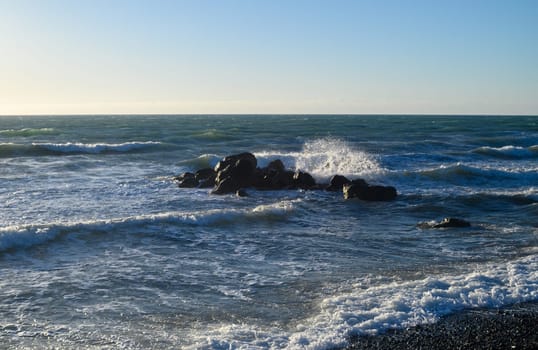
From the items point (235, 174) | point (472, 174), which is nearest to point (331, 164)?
point (472, 174)

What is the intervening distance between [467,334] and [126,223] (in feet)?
33.4

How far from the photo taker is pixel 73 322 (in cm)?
855

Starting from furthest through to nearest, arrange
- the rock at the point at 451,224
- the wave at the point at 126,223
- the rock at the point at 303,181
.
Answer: the rock at the point at 303,181, the rock at the point at 451,224, the wave at the point at 126,223

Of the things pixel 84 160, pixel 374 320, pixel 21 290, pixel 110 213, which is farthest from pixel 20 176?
pixel 374 320

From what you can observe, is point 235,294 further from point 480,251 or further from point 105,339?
point 480,251

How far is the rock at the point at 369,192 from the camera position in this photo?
21203mm

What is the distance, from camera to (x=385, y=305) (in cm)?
909

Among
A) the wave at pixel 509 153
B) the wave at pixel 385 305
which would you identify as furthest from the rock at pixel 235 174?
the wave at pixel 509 153

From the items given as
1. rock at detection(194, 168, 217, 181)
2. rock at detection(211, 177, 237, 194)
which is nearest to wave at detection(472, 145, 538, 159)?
rock at detection(194, 168, 217, 181)

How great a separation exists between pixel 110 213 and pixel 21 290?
26.2ft

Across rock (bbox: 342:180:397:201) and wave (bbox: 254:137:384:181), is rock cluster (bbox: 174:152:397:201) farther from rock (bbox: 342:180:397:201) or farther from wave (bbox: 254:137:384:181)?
wave (bbox: 254:137:384:181)

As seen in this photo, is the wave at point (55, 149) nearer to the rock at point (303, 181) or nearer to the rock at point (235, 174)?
the rock at point (235, 174)

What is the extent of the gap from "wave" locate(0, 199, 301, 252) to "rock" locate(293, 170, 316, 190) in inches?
184

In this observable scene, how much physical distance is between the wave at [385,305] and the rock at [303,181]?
13.0 metres
